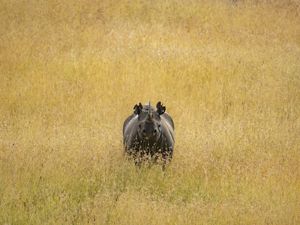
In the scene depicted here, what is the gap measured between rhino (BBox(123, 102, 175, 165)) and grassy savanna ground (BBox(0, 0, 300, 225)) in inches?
9.8

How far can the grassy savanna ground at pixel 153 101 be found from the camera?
7.03 meters

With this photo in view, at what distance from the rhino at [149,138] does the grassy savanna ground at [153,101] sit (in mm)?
248

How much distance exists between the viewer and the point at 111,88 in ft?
41.7

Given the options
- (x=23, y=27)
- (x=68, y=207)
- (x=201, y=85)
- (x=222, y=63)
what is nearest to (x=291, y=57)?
(x=222, y=63)

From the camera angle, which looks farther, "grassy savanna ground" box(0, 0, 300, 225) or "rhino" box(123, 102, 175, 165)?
"rhino" box(123, 102, 175, 165)

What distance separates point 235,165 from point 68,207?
2.88 meters

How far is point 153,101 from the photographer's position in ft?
40.2

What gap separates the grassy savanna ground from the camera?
7.03 metres

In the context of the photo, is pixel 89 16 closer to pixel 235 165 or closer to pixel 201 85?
pixel 201 85

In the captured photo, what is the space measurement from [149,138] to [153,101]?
3.99 metres

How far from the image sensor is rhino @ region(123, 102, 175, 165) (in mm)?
8227

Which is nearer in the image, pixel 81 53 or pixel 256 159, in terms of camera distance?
pixel 256 159

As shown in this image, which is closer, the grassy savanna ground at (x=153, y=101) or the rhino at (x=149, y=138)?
the grassy savanna ground at (x=153, y=101)

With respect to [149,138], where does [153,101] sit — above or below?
above
